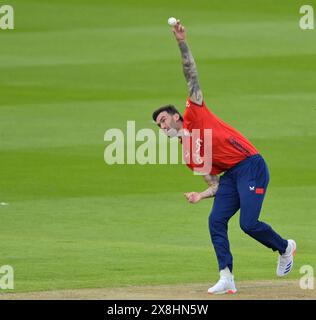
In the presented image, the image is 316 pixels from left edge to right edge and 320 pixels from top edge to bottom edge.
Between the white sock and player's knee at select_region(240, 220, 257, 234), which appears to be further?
the white sock

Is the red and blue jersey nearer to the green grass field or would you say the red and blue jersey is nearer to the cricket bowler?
the cricket bowler

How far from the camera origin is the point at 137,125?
23938 mm

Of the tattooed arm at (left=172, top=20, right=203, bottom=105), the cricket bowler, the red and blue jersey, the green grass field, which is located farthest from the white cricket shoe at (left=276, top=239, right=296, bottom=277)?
the tattooed arm at (left=172, top=20, right=203, bottom=105)

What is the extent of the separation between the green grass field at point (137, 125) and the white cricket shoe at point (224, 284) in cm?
108

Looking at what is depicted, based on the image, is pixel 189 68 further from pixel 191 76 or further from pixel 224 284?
pixel 224 284

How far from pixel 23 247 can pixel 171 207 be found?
4.06m

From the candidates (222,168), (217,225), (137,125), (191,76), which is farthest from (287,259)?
(137,125)

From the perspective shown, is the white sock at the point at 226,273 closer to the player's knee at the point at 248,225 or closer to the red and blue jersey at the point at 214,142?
the player's knee at the point at 248,225

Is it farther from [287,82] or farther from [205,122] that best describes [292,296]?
[287,82]

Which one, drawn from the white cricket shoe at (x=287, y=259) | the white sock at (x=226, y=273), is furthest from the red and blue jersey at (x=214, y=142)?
the white cricket shoe at (x=287, y=259)

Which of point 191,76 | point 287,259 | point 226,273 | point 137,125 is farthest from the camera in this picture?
point 137,125

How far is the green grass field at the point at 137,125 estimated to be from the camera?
1492 cm

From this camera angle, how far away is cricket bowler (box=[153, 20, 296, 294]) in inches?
467

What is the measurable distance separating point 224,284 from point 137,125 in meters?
12.2
